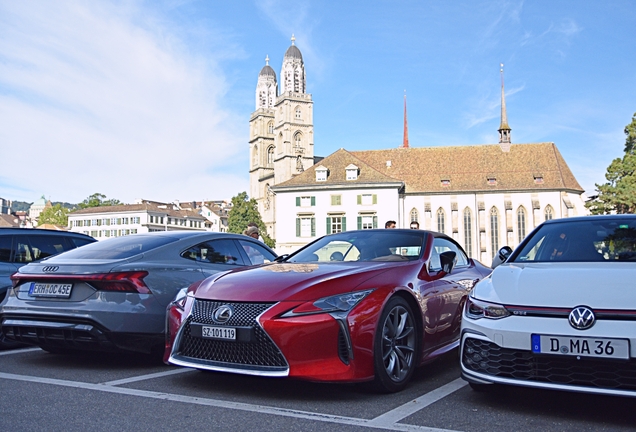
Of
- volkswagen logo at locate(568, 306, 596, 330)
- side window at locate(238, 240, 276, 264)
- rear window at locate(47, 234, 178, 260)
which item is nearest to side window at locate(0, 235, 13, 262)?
rear window at locate(47, 234, 178, 260)

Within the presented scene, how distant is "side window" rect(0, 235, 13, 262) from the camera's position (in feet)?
25.4

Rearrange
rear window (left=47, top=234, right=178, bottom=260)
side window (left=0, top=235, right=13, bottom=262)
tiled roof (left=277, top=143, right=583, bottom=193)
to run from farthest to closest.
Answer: tiled roof (left=277, top=143, right=583, bottom=193) → side window (left=0, top=235, right=13, bottom=262) → rear window (left=47, top=234, right=178, bottom=260)

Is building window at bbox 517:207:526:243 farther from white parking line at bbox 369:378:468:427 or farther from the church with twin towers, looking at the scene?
white parking line at bbox 369:378:468:427

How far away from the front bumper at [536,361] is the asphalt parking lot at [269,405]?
260 millimetres

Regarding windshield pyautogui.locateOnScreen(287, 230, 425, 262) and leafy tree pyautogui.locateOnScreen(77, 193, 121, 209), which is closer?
windshield pyautogui.locateOnScreen(287, 230, 425, 262)

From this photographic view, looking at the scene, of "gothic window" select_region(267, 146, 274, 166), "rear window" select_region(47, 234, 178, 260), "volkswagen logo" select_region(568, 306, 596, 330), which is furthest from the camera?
"gothic window" select_region(267, 146, 274, 166)

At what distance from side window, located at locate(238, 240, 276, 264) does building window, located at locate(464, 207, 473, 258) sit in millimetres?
64286

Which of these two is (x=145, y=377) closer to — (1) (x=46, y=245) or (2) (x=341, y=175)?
(1) (x=46, y=245)

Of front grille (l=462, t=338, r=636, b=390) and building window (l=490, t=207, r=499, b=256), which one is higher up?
building window (l=490, t=207, r=499, b=256)

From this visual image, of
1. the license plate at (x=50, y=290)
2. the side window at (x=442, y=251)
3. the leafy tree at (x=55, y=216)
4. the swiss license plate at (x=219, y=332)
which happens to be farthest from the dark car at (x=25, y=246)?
the leafy tree at (x=55, y=216)

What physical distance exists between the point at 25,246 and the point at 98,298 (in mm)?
2894

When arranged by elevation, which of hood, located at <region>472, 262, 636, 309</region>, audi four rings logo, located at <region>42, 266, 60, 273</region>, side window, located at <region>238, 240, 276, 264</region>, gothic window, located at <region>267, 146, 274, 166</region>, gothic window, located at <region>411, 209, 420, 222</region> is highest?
gothic window, located at <region>267, 146, 274, 166</region>

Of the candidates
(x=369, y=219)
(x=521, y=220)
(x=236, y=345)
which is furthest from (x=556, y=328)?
(x=521, y=220)

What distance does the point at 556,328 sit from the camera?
155 inches
